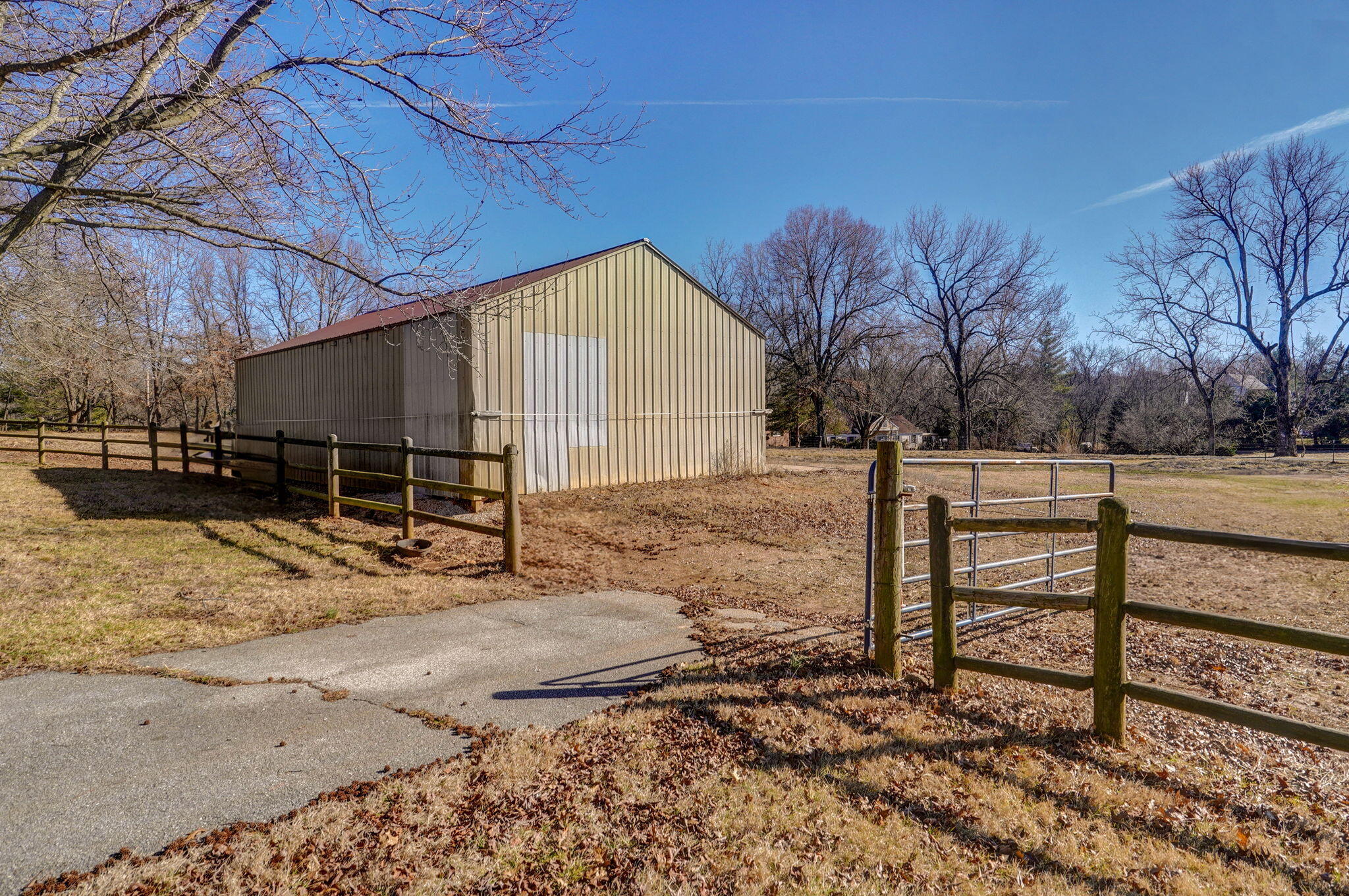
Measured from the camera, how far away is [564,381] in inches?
503

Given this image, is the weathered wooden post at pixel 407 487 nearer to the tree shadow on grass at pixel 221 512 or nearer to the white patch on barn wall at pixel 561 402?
the tree shadow on grass at pixel 221 512

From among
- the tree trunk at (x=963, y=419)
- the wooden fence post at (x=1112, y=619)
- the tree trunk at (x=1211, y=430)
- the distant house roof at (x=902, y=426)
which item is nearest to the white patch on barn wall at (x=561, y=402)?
the wooden fence post at (x=1112, y=619)

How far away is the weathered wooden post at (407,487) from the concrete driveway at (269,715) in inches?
110

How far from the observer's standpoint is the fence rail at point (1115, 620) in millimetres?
3025

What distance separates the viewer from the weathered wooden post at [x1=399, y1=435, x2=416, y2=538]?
321 inches

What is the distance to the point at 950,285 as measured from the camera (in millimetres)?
37344

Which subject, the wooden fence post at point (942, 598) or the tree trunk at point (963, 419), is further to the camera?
the tree trunk at point (963, 419)

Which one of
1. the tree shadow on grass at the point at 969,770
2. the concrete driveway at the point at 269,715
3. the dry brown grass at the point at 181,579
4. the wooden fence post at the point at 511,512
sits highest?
the wooden fence post at the point at 511,512

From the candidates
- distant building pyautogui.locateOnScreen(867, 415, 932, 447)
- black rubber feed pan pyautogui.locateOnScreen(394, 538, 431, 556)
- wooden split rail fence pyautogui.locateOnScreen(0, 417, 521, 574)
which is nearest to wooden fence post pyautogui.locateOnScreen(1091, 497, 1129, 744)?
wooden split rail fence pyautogui.locateOnScreen(0, 417, 521, 574)

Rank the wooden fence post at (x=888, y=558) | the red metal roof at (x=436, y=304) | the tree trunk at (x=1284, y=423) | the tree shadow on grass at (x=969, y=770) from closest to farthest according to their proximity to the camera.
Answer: the tree shadow on grass at (x=969, y=770)
the wooden fence post at (x=888, y=558)
the red metal roof at (x=436, y=304)
the tree trunk at (x=1284, y=423)

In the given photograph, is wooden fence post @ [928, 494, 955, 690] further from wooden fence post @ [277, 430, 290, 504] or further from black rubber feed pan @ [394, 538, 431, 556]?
wooden fence post @ [277, 430, 290, 504]

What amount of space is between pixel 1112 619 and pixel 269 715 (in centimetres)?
468

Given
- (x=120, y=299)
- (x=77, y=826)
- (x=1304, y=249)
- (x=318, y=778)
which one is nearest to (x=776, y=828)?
(x=318, y=778)

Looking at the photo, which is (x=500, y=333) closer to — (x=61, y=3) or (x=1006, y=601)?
(x=61, y=3)
